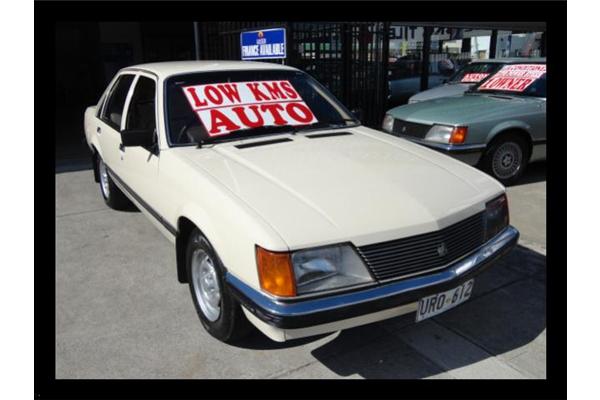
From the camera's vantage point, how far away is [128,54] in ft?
50.6

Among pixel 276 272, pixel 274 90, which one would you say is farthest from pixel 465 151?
pixel 276 272

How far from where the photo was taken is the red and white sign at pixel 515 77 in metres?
6.45

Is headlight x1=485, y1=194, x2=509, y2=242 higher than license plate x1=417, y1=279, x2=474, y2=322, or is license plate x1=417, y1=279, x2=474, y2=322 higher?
headlight x1=485, y1=194, x2=509, y2=242

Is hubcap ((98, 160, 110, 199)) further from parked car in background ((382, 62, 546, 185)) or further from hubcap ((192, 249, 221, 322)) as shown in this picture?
parked car in background ((382, 62, 546, 185))

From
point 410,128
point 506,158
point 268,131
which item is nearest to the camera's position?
point 268,131

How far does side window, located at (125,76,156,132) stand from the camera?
146 inches

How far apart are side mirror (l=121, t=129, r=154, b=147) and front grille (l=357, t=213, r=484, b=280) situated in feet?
5.79

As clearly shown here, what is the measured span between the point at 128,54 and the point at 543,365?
15.5 m

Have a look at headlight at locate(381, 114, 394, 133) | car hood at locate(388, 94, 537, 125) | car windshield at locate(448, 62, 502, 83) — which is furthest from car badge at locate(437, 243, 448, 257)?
car windshield at locate(448, 62, 502, 83)

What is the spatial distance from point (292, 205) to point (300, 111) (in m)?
1.41

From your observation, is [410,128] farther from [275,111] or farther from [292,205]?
[292,205]

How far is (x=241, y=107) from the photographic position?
3.44 meters

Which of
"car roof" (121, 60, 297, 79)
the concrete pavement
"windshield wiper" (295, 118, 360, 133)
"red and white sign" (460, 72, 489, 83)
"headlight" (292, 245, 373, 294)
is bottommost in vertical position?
the concrete pavement
